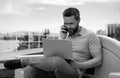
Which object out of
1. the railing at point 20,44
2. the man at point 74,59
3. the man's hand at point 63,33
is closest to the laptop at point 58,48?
the man at point 74,59

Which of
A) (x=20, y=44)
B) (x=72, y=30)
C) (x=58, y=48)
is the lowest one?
(x=20, y=44)

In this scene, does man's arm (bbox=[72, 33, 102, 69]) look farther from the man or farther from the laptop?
the laptop

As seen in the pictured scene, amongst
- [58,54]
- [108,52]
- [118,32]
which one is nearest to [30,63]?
[58,54]

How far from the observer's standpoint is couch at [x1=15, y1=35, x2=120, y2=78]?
173 cm

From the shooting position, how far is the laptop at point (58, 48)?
5.45 feet

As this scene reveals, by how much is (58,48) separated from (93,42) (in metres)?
0.31

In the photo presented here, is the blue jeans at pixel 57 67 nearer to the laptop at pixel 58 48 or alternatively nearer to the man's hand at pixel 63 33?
the laptop at pixel 58 48

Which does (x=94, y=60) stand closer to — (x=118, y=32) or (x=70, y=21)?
(x=70, y=21)

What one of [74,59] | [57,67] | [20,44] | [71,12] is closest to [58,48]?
[57,67]

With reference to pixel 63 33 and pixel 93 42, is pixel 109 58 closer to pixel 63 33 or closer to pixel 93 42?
pixel 93 42

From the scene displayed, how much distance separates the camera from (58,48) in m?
1.71

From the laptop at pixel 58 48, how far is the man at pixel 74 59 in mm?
57

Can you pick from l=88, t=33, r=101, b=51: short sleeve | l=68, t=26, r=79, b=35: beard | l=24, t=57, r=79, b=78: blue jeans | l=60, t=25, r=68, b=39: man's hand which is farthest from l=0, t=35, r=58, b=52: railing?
l=24, t=57, r=79, b=78: blue jeans

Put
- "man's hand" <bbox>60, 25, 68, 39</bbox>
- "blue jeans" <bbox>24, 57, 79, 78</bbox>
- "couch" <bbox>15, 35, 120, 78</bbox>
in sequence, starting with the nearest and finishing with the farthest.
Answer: "blue jeans" <bbox>24, 57, 79, 78</bbox>, "couch" <bbox>15, 35, 120, 78</bbox>, "man's hand" <bbox>60, 25, 68, 39</bbox>
